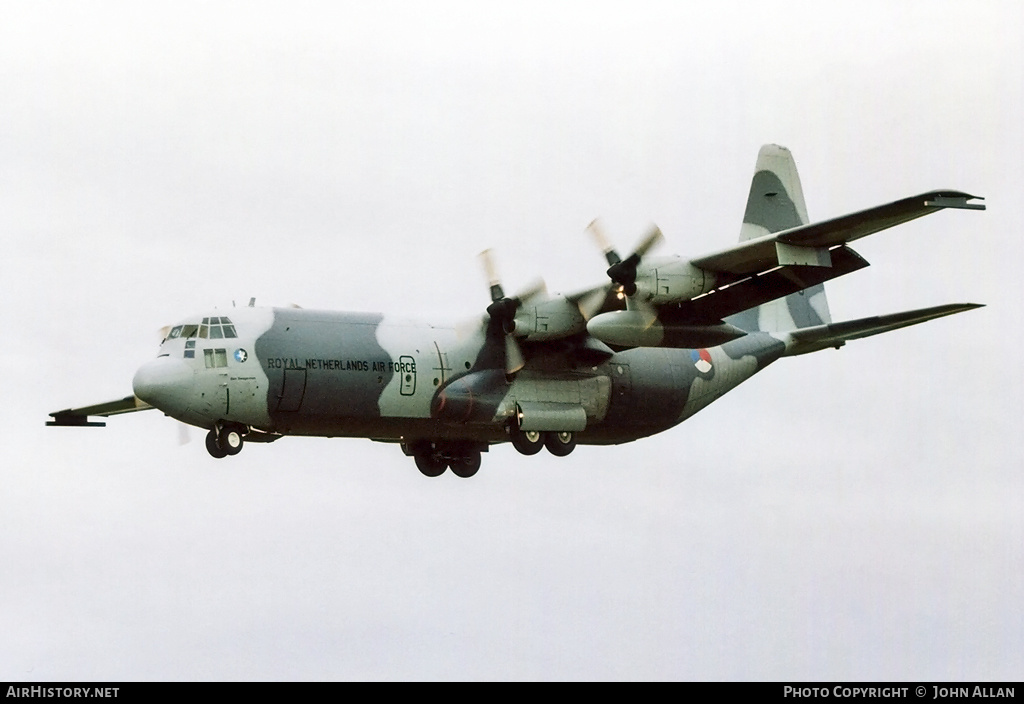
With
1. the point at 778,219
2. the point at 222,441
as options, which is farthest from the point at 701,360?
the point at 222,441

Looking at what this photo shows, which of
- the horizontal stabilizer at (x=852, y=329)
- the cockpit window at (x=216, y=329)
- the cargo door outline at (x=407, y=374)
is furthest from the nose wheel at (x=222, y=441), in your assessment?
the horizontal stabilizer at (x=852, y=329)

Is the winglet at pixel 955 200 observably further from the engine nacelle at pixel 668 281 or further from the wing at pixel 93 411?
the wing at pixel 93 411

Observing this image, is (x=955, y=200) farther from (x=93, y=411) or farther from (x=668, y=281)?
(x=93, y=411)

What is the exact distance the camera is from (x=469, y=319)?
2984cm

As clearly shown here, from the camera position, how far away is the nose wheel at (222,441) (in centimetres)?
2767

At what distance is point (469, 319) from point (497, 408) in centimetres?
169

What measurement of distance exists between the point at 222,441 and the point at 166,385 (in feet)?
4.45

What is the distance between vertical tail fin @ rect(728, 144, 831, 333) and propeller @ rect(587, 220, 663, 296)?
4692 mm
